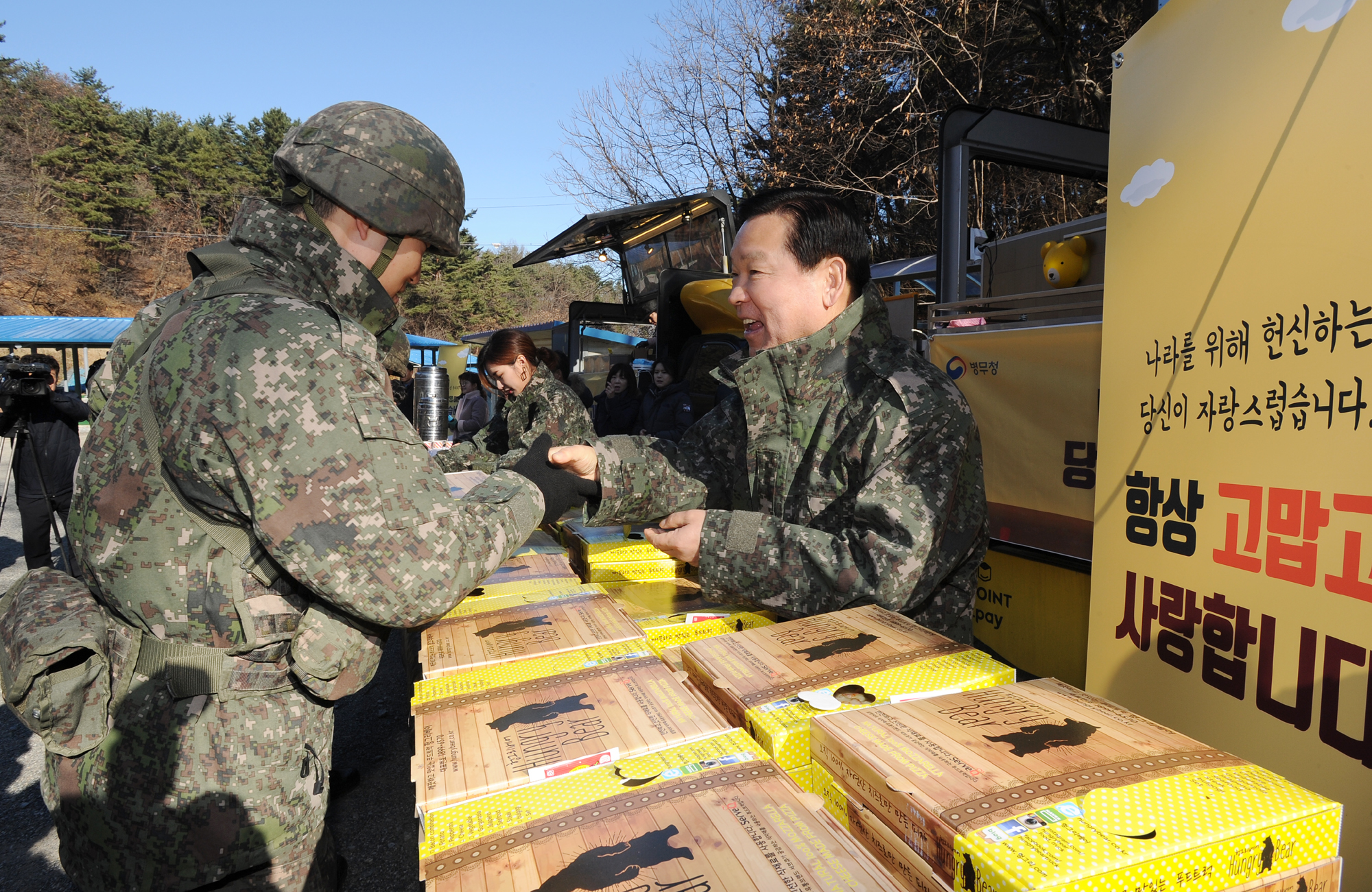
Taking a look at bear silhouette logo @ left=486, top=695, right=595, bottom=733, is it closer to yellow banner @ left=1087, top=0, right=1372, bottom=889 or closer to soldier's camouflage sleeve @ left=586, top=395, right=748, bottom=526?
soldier's camouflage sleeve @ left=586, top=395, right=748, bottom=526

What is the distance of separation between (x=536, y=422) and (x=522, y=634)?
3.10 metres

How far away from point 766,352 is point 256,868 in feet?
5.62

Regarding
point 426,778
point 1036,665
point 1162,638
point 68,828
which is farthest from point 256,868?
point 1036,665

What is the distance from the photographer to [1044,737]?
102 cm

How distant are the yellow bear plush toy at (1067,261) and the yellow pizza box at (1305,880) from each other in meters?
2.66

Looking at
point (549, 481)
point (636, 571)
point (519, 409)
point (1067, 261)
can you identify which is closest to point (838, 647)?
point (549, 481)

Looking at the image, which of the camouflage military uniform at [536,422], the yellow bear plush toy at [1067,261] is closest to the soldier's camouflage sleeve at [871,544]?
the yellow bear plush toy at [1067,261]

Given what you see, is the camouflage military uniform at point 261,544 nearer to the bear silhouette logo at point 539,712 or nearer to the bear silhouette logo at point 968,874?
the bear silhouette logo at point 539,712

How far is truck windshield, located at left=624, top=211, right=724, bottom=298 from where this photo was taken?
7.27m

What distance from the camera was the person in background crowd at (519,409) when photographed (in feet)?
15.3

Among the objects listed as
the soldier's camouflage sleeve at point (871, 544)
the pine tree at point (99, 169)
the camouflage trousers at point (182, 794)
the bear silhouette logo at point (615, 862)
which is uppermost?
the pine tree at point (99, 169)

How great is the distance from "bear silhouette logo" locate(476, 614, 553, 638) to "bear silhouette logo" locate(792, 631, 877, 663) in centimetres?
70

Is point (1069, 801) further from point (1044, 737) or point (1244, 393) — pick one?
point (1244, 393)

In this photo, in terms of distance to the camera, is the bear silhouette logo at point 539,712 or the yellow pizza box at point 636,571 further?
the yellow pizza box at point 636,571
